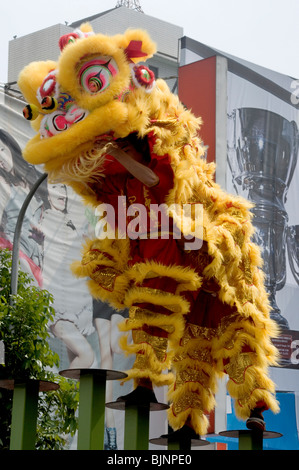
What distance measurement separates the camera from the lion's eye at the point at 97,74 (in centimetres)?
371

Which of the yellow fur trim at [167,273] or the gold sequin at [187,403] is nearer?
the yellow fur trim at [167,273]

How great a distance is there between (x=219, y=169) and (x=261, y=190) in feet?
4.74

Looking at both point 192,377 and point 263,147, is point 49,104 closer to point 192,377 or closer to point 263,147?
point 192,377

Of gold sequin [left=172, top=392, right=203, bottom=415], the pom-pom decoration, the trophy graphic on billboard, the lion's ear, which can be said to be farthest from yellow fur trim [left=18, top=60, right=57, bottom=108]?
the trophy graphic on billboard

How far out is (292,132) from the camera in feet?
39.9

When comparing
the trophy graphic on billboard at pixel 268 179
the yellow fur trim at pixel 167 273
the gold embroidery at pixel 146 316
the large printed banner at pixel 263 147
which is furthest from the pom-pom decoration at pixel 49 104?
the trophy graphic on billboard at pixel 268 179

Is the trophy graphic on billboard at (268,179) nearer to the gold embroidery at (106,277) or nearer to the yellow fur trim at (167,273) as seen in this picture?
the gold embroidery at (106,277)

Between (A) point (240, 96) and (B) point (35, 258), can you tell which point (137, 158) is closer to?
(B) point (35, 258)

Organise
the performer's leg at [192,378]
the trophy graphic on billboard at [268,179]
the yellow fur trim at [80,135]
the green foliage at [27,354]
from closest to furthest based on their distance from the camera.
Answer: the yellow fur trim at [80,135] → the performer's leg at [192,378] → the green foliage at [27,354] → the trophy graphic on billboard at [268,179]

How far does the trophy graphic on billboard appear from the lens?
11.3 meters

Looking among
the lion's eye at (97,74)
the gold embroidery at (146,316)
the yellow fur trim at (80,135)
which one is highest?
the lion's eye at (97,74)

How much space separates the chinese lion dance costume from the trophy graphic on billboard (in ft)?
23.1

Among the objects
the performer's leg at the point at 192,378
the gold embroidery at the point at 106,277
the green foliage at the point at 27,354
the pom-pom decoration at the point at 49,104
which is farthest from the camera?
the green foliage at the point at 27,354

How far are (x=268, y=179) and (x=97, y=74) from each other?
812 centimetres
